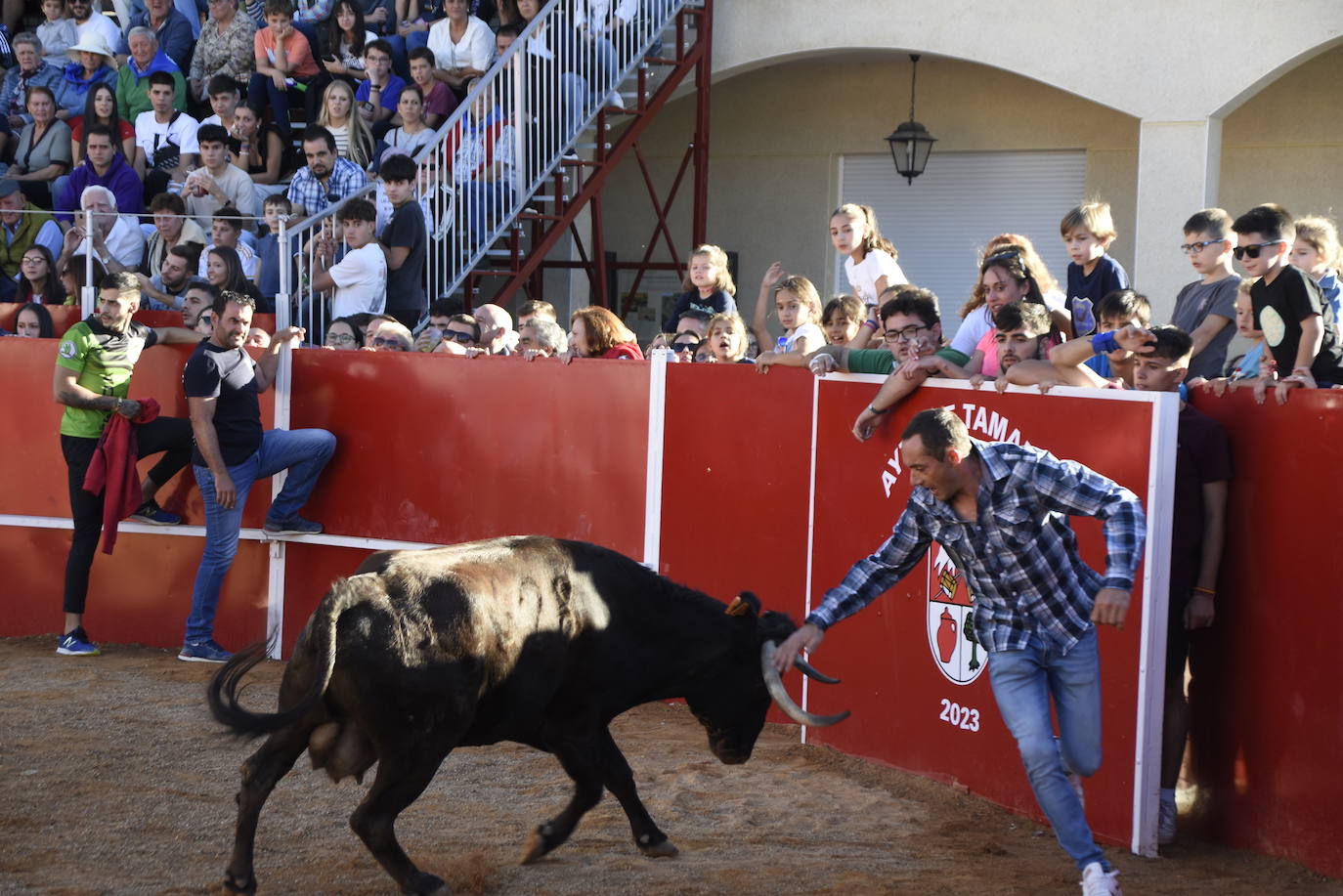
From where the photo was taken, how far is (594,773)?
541cm

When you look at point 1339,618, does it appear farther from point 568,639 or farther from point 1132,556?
point 568,639

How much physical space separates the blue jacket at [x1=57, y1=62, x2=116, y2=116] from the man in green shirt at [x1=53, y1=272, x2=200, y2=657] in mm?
6104

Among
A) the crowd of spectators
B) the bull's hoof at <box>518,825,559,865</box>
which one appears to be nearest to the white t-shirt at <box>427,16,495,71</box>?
the crowd of spectators

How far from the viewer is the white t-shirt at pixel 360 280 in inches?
400

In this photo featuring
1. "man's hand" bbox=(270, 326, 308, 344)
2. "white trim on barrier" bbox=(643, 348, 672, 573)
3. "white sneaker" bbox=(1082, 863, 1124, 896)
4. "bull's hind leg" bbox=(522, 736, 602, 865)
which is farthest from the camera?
"man's hand" bbox=(270, 326, 308, 344)

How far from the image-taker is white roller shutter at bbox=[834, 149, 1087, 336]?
14.4 meters

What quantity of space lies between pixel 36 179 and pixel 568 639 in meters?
10.0

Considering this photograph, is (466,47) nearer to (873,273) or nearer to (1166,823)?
(873,273)

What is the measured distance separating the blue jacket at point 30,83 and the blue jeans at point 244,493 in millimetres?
7213

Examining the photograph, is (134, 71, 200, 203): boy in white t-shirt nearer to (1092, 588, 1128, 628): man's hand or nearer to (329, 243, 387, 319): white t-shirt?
(329, 243, 387, 319): white t-shirt

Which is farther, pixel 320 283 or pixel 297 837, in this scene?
pixel 320 283

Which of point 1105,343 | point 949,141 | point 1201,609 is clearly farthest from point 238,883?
point 949,141

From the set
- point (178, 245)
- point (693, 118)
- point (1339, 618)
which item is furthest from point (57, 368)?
point (693, 118)

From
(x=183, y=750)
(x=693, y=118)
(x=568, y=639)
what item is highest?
(x=693, y=118)
